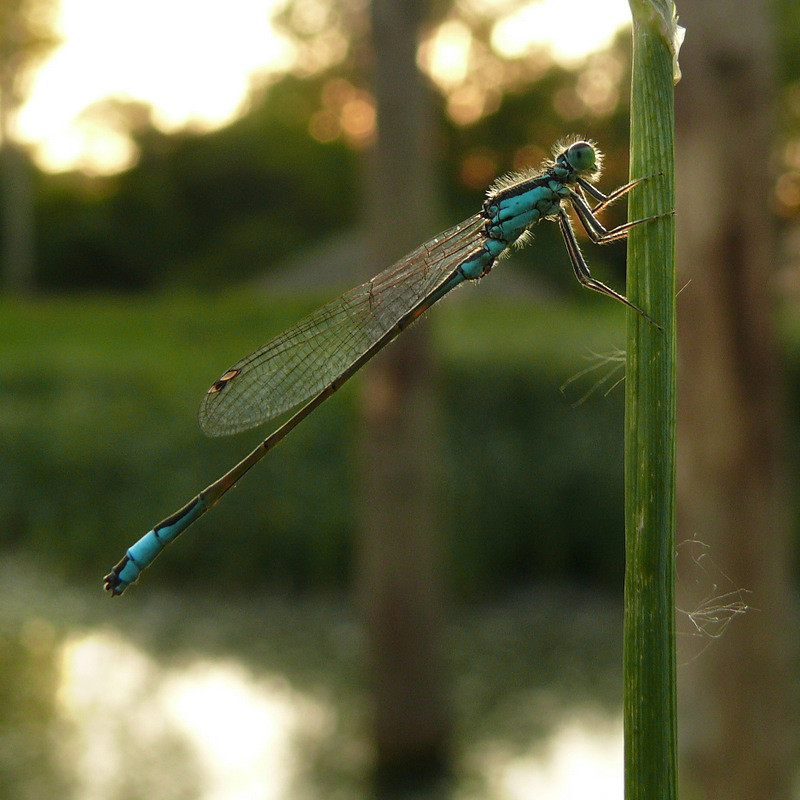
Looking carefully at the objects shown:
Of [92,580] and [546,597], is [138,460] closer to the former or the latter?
[92,580]

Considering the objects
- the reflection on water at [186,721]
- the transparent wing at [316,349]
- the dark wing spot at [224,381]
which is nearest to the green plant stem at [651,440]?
the transparent wing at [316,349]

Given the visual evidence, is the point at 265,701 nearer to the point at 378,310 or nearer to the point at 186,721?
the point at 186,721

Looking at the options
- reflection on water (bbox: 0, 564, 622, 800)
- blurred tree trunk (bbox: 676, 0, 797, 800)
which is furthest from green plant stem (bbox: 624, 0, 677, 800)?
reflection on water (bbox: 0, 564, 622, 800)

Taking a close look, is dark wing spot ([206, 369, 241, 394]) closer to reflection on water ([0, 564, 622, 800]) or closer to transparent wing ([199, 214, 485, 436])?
transparent wing ([199, 214, 485, 436])

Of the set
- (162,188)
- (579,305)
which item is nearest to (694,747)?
(579,305)

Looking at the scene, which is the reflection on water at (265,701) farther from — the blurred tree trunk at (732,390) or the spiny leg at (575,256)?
the spiny leg at (575,256)
